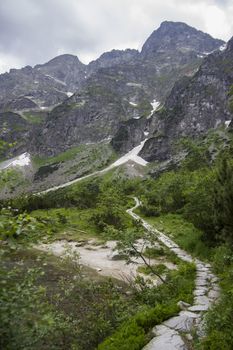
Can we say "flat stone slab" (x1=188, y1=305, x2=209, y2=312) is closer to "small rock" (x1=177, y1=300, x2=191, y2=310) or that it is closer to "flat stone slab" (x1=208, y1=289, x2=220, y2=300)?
"small rock" (x1=177, y1=300, x2=191, y2=310)

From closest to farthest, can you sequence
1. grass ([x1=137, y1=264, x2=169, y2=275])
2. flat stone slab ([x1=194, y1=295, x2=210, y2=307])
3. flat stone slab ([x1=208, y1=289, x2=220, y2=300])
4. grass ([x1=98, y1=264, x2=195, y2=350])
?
grass ([x1=98, y1=264, x2=195, y2=350]) < flat stone slab ([x1=194, y1=295, x2=210, y2=307]) < flat stone slab ([x1=208, y1=289, x2=220, y2=300]) < grass ([x1=137, y1=264, x2=169, y2=275])

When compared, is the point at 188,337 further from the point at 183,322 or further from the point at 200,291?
the point at 200,291

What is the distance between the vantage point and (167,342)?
10.0 m

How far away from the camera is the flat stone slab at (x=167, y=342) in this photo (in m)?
9.67

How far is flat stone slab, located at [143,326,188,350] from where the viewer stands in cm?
967

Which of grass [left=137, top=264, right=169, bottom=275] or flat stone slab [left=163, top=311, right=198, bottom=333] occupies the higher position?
flat stone slab [left=163, top=311, right=198, bottom=333]

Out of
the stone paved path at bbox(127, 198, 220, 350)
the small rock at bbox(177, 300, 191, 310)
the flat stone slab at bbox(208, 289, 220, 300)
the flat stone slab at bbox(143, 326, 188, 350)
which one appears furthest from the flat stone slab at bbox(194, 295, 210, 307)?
the flat stone slab at bbox(143, 326, 188, 350)

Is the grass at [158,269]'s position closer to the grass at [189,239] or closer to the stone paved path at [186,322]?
the grass at [189,239]

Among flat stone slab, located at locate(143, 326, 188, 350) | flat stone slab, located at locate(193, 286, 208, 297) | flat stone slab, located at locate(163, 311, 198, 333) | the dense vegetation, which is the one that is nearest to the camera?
the dense vegetation

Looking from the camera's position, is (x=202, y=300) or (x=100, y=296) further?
(x=100, y=296)

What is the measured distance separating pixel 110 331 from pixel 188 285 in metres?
4.53

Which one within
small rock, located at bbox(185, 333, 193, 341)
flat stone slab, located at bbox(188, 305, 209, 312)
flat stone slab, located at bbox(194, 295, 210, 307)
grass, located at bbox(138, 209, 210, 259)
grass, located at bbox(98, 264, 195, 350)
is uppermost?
small rock, located at bbox(185, 333, 193, 341)

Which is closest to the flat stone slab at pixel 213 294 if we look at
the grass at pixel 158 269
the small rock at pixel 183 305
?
the small rock at pixel 183 305

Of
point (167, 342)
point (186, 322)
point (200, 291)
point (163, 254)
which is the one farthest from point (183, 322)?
point (163, 254)
